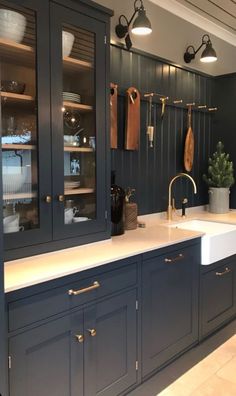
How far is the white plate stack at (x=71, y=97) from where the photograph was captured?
75.3 inches

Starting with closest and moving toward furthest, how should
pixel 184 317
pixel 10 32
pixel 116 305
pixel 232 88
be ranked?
pixel 10 32, pixel 116 305, pixel 184 317, pixel 232 88

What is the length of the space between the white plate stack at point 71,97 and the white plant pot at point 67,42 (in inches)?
7.6

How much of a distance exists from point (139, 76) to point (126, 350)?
193cm

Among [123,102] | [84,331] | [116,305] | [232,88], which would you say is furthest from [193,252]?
[232,88]

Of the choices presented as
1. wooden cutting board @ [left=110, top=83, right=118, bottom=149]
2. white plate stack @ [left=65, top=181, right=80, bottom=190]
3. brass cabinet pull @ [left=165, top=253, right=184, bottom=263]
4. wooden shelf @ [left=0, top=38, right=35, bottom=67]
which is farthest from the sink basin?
wooden shelf @ [left=0, top=38, right=35, bottom=67]

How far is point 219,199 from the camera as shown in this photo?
3389 mm

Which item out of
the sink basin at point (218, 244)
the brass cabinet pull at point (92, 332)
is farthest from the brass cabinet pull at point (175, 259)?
the brass cabinet pull at point (92, 332)

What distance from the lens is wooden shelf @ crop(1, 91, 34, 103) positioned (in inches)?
66.1

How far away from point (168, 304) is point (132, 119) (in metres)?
1.30

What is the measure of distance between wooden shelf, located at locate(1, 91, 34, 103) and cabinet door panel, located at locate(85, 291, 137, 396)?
1049 millimetres

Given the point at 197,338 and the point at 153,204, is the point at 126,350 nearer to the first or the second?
the point at 197,338

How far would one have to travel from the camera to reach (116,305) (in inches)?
73.1

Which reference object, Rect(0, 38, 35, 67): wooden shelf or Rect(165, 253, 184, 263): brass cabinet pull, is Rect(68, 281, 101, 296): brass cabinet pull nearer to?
Rect(165, 253, 184, 263): brass cabinet pull

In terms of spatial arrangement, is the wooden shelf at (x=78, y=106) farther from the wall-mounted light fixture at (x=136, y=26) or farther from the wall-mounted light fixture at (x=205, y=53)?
the wall-mounted light fixture at (x=205, y=53)
